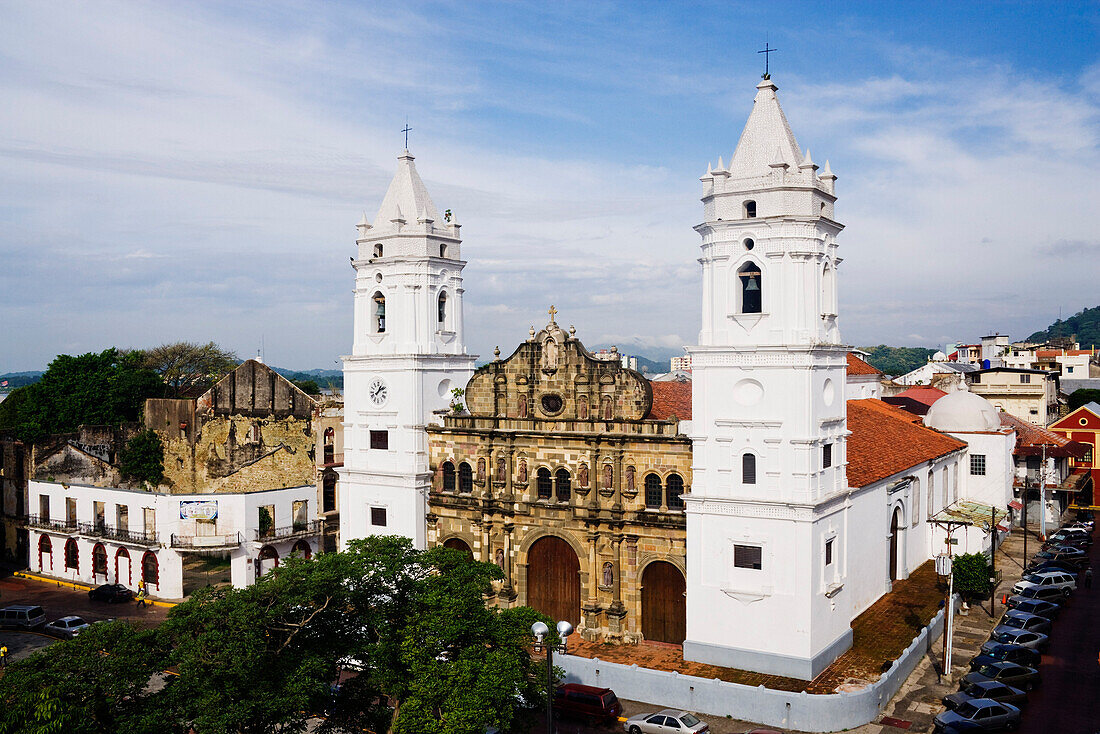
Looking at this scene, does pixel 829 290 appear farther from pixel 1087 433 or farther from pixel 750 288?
pixel 1087 433

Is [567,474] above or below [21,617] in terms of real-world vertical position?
above

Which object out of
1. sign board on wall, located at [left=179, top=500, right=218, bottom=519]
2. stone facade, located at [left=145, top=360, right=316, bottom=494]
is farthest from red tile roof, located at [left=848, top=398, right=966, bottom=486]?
sign board on wall, located at [left=179, top=500, right=218, bottom=519]

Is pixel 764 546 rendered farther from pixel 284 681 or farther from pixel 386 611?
pixel 284 681

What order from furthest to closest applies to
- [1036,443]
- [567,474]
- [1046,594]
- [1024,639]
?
[1036,443] → [1046,594] → [567,474] → [1024,639]

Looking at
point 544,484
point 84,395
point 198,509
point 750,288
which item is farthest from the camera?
point 84,395

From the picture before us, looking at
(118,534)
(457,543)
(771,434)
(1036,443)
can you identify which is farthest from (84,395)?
(1036,443)

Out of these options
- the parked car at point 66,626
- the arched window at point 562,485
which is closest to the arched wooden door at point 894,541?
the arched window at point 562,485

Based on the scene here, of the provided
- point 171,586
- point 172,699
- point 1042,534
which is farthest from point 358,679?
point 1042,534
